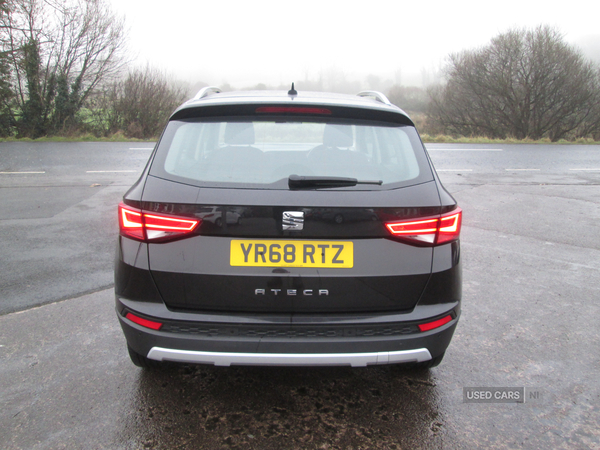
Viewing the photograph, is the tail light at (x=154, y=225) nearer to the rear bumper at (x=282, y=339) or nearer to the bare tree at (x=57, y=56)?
the rear bumper at (x=282, y=339)

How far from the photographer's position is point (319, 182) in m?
2.17

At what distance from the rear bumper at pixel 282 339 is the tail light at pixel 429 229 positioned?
385mm

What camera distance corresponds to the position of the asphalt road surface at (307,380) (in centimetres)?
233

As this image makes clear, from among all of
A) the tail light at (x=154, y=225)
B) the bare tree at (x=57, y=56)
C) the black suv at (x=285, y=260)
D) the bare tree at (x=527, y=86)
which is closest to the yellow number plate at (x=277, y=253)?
the black suv at (x=285, y=260)

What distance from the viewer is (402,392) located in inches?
107

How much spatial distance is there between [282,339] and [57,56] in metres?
21.1

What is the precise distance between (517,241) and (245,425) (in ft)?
15.4

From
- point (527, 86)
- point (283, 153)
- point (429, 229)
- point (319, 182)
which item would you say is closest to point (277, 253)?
point (319, 182)

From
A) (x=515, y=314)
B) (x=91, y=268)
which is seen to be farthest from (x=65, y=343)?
(x=515, y=314)

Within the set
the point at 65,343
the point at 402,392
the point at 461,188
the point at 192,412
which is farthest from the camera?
the point at 461,188

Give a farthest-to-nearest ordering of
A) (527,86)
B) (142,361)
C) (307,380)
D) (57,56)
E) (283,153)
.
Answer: (527,86)
(57,56)
(307,380)
(142,361)
(283,153)

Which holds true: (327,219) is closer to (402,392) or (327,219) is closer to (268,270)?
(268,270)

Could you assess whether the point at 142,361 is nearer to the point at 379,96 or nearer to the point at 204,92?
the point at 204,92

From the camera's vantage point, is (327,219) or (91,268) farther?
(91,268)
